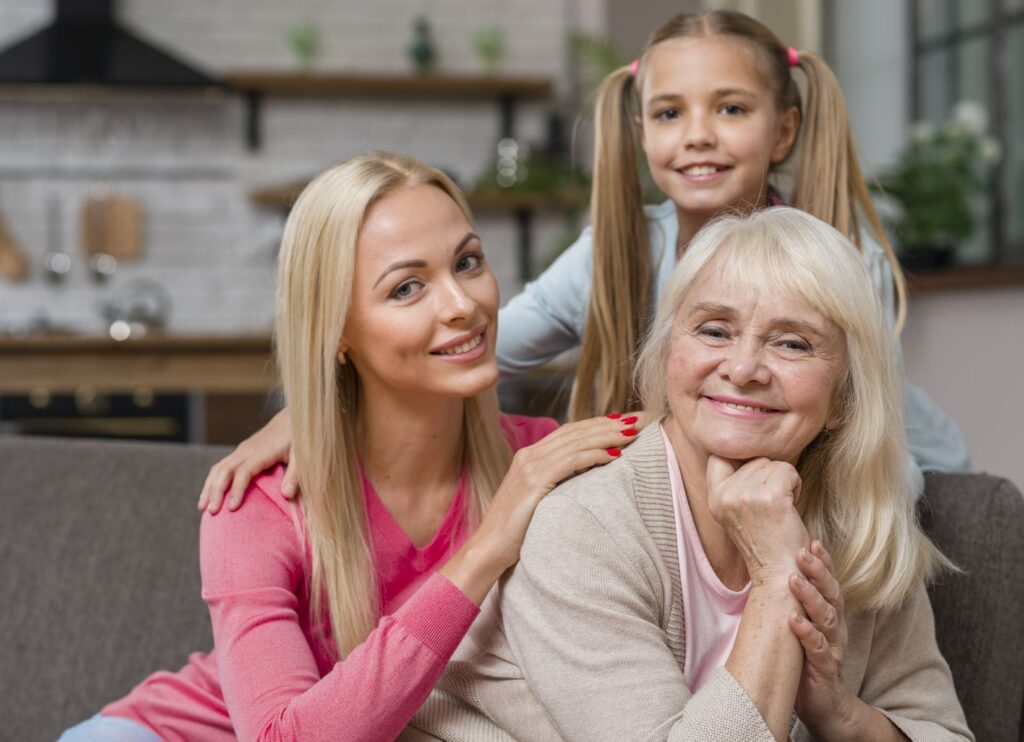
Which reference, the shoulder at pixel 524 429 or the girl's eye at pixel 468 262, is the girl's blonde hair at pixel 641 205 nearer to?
the shoulder at pixel 524 429

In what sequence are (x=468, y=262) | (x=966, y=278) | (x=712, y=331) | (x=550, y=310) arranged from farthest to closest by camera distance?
(x=966, y=278)
(x=550, y=310)
(x=468, y=262)
(x=712, y=331)

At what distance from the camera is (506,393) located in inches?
178

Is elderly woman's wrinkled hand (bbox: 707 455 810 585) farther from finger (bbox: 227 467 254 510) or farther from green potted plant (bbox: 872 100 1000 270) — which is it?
green potted plant (bbox: 872 100 1000 270)

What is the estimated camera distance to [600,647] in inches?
55.5

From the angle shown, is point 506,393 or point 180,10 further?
point 180,10

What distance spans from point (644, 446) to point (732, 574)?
0.19 meters

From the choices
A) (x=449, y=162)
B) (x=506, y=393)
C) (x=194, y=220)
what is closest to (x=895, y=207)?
(x=506, y=393)

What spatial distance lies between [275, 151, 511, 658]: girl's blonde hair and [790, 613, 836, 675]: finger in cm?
61

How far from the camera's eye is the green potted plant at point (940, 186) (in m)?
3.98

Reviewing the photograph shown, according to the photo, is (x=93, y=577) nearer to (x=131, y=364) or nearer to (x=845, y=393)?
(x=845, y=393)

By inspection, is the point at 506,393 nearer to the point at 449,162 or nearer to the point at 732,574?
the point at 449,162

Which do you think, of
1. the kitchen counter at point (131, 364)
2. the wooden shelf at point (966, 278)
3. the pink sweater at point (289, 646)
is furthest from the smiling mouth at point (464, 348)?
the kitchen counter at point (131, 364)

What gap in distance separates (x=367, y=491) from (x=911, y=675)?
2.56 feet

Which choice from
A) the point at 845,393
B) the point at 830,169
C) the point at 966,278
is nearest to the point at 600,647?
the point at 845,393
